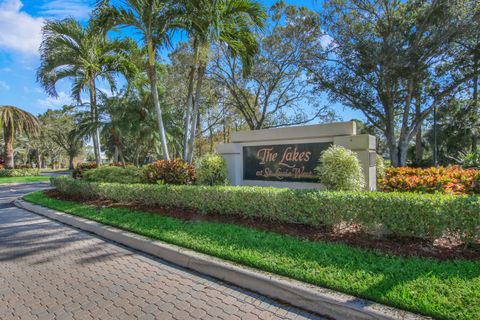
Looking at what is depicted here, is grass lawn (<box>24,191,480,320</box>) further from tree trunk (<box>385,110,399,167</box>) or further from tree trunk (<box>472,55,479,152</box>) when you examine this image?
tree trunk (<box>472,55,479,152</box>)

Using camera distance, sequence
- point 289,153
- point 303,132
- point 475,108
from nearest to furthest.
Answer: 1. point 303,132
2. point 289,153
3. point 475,108

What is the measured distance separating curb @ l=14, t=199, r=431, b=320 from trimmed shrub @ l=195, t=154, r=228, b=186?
278 cm

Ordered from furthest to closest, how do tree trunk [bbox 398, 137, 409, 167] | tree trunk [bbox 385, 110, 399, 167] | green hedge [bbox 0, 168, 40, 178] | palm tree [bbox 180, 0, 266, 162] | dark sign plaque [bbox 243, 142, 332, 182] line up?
green hedge [bbox 0, 168, 40, 178], tree trunk [bbox 398, 137, 409, 167], tree trunk [bbox 385, 110, 399, 167], palm tree [bbox 180, 0, 266, 162], dark sign plaque [bbox 243, 142, 332, 182]

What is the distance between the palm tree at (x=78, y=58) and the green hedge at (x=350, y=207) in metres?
8.58

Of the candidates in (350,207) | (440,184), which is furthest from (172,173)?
(440,184)

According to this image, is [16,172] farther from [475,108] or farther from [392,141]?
[475,108]

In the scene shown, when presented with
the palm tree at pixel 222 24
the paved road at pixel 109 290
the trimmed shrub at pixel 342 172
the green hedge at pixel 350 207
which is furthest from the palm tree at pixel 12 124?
the trimmed shrub at pixel 342 172

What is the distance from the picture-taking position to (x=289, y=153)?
24.4 feet

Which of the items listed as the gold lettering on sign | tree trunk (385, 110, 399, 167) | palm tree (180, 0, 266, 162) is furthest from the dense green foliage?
tree trunk (385, 110, 399, 167)

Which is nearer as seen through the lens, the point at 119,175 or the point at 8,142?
the point at 119,175

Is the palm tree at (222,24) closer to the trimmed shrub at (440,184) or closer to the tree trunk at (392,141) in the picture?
the trimmed shrub at (440,184)

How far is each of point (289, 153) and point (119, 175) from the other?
6.00 m

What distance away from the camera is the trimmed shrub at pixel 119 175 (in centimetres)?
944

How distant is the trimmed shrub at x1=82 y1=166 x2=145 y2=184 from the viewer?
9438 millimetres
